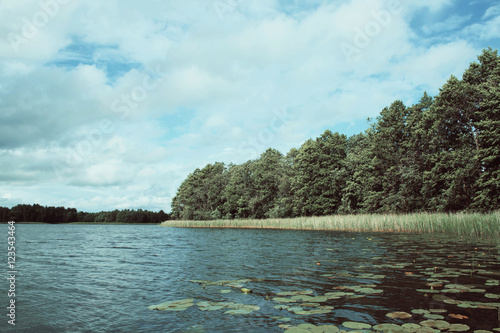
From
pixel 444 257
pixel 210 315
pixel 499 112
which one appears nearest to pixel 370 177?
pixel 499 112

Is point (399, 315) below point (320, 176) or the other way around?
below

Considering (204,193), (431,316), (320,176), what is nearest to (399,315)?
(431,316)

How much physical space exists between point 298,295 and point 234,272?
13.7ft

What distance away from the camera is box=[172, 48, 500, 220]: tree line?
106 ft

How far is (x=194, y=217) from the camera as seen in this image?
8262 cm

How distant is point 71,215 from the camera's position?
132750 mm

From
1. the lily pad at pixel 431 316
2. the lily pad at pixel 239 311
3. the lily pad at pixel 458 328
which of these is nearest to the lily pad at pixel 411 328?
the lily pad at pixel 458 328

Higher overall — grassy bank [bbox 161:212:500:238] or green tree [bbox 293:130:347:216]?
green tree [bbox 293:130:347:216]

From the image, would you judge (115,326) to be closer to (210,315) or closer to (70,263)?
(210,315)

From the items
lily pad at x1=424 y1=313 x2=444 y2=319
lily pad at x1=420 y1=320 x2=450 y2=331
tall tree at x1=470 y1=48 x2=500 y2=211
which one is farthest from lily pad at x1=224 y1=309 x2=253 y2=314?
tall tree at x1=470 y1=48 x2=500 y2=211

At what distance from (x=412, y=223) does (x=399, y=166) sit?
17974 millimetres

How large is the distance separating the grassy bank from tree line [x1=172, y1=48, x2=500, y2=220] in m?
7.53

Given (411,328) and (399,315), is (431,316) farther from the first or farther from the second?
(411,328)

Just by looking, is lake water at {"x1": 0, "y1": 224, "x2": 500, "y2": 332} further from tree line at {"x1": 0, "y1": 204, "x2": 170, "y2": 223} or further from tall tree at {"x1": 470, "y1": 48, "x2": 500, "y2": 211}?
tree line at {"x1": 0, "y1": 204, "x2": 170, "y2": 223}
